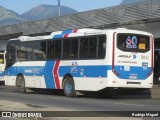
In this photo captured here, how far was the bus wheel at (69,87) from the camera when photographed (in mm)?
25281

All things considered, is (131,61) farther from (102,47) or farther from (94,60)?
(94,60)

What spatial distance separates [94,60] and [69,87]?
104 inches

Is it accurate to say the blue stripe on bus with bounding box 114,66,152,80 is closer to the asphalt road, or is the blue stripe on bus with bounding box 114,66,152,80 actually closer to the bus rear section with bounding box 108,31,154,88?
the bus rear section with bounding box 108,31,154,88

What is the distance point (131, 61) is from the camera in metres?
23.5

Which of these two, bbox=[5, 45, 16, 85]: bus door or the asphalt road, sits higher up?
bbox=[5, 45, 16, 85]: bus door

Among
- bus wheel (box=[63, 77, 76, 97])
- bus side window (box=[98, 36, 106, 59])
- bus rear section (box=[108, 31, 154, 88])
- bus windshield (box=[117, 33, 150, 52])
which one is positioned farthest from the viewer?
bus wheel (box=[63, 77, 76, 97])

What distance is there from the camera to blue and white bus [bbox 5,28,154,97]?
2311 centimetres

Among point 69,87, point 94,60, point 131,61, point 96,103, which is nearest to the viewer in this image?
point 96,103

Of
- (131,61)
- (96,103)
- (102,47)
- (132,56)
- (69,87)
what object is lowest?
(96,103)

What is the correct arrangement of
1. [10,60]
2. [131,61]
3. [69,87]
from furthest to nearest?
A: 1. [10,60]
2. [69,87]
3. [131,61]

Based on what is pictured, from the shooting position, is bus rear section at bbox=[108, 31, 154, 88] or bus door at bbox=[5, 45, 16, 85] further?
bus door at bbox=[5, 45, 16, 85]

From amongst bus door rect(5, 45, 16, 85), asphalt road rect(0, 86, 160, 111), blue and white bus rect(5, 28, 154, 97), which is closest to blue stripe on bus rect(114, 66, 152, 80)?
blue and white bus rect(5, 28, 154, 97)

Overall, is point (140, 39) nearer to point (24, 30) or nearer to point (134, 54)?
point (134, 54)

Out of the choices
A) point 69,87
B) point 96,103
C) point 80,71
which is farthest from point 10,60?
point 96,103
